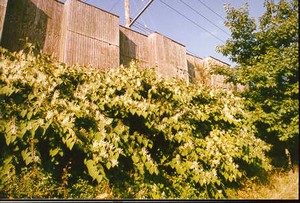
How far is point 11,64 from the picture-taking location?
3715mm

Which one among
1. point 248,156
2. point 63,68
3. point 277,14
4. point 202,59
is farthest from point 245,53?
point 202,59

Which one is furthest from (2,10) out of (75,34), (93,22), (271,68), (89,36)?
(271,68)

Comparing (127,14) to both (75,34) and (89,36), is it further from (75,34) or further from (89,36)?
(75,34)

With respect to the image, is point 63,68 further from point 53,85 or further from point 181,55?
point 181,55

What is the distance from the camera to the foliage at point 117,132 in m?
3.38

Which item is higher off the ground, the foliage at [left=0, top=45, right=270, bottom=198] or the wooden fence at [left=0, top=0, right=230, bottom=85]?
the wooden fence at [left=0, top=0, right=230, bottom=85]

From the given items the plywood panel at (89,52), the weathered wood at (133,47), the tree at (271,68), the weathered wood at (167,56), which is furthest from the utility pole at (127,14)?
the tree at (271,68)

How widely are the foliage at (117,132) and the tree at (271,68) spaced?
0.50m

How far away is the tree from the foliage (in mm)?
501

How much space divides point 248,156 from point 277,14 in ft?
9.75

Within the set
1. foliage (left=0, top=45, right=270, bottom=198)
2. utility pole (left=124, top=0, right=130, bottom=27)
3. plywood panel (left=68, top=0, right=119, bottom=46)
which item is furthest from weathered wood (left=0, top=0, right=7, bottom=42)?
utility pole (left=124, top=0, right=130, bottom=27)

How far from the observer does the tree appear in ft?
10.2

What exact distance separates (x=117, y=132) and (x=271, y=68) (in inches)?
114

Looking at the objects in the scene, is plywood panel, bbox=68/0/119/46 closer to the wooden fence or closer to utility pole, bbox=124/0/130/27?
the wooden fence
